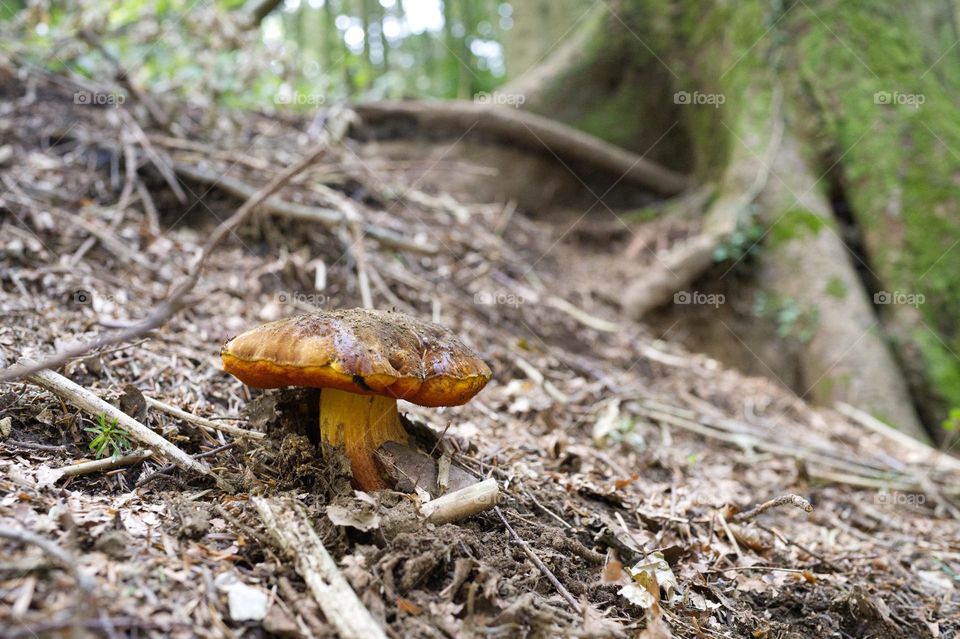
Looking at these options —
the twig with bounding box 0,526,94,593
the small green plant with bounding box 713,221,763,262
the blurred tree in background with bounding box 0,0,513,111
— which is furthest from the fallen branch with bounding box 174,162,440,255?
the small green plant with bounding box 713,221,763,262

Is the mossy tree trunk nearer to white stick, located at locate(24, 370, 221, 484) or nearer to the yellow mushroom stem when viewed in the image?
the yellow mushroom stem

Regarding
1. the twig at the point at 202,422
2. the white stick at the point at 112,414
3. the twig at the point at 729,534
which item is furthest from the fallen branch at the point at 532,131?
the twig at the point at 729,534

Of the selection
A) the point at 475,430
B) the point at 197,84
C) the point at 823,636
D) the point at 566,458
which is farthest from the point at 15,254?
the point at 823,636

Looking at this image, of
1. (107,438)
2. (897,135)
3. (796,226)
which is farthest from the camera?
(796,226)

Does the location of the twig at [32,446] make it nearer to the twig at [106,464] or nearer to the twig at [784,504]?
the twig at [106,464]

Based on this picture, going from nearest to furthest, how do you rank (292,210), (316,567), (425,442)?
(316,567), (425,442), (292,210)

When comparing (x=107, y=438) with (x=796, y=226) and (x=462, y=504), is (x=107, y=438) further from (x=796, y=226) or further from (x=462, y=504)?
(x=796, y=226)

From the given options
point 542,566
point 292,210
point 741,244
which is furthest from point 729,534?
point 741,244

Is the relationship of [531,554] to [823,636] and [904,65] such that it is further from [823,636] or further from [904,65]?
[904,65]
